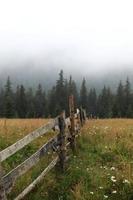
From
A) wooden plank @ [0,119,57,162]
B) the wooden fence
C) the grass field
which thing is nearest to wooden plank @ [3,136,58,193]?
the wooden fence

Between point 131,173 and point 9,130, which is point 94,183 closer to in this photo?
point 131,173

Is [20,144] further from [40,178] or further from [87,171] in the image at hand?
[87,171]

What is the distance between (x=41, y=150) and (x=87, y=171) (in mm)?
2117

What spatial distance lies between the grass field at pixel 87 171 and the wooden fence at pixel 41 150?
0.36 m

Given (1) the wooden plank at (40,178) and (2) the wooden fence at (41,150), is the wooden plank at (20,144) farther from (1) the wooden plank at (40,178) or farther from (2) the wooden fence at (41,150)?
(1) the wooden plank at (40,178)

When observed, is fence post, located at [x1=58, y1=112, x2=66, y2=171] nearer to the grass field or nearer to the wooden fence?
the wooden fence

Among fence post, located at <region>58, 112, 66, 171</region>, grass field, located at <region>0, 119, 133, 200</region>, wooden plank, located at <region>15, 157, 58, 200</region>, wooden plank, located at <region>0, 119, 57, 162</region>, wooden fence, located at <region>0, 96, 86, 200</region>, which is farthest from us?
fence post, located at <region>58, 112, 66, 171</region>

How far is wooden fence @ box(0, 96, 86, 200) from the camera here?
8547 mm

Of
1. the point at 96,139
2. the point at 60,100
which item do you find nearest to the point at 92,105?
the point at 60,100

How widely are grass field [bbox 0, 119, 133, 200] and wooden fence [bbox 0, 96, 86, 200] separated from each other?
36cm

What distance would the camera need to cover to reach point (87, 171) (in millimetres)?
12539

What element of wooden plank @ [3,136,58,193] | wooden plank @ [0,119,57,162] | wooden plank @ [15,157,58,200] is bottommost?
wooden plank @ [15,157,58,200]

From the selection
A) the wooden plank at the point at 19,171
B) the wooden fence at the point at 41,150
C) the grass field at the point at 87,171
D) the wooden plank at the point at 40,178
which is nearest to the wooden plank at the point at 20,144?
the wooden fence at the point at 41,150

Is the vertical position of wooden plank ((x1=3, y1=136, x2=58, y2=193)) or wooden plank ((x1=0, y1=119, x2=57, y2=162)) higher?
wooden plank ((x1=0, y1=119, x2=57, y2=162))
